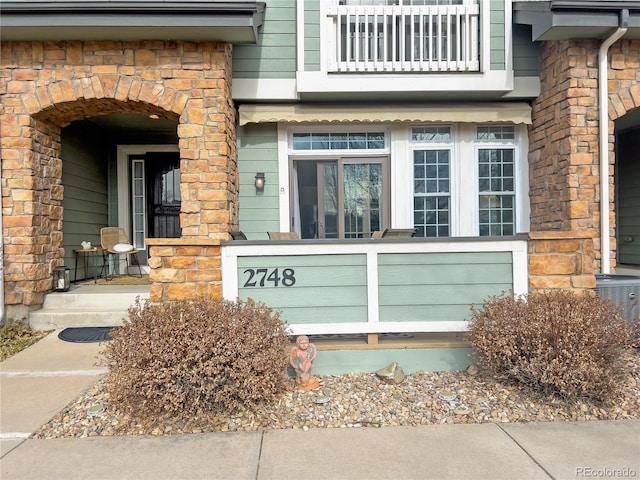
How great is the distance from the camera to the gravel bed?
2.71 metres

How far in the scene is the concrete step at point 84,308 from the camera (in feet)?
16.0

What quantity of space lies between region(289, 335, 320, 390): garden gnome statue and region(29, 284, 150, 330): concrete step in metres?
2.48

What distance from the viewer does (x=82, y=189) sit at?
6398 millimetres

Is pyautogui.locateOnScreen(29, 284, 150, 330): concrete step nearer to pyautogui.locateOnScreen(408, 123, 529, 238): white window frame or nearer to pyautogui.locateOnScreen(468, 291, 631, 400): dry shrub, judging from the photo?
pyautogui.locateOnScreen(468, 291, 631, 400): dry shrub

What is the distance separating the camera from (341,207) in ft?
20.0

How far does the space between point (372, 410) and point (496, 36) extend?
5245 millimetres

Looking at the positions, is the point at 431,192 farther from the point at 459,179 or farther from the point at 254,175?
the point at 254,175

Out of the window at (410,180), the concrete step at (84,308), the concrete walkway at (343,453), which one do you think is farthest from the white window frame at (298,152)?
the concrete walkway at (343,453)

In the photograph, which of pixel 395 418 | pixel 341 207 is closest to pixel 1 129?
pixel 341 207

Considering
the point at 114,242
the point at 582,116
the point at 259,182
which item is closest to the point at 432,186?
the point at 582,116

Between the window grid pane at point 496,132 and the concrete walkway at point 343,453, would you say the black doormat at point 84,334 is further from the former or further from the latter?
the window grid pane at point 496,132

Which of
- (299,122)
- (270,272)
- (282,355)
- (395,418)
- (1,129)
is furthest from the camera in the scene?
(299,122)

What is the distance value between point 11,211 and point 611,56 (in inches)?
306

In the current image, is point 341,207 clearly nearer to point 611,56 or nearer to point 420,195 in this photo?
point 420,195
